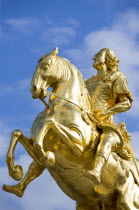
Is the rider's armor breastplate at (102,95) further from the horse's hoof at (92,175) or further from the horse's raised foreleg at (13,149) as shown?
the horse's hoof at (92,175)

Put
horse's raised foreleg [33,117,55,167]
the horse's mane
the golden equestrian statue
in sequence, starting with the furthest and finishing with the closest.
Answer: the horse's mane → the golden equestrian statue → horse's raised foreleg [33,117,55,167]

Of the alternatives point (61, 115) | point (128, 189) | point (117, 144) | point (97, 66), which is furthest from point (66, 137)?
point (97, 66)

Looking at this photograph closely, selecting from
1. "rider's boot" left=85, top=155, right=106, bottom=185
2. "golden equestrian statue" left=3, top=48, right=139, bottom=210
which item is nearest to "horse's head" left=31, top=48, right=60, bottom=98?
"golden equestrian statue" left=3, top=48, right=139, bottom=210

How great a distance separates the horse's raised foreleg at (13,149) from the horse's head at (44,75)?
20.4 inches

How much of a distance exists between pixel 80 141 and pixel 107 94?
112 centimetres

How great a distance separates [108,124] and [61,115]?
2.93 ft

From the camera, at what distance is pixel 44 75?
5.59 meters

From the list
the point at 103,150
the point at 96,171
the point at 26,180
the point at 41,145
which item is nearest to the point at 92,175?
the point at 96,171

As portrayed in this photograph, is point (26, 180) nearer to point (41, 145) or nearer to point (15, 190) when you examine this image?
point (15, 190)

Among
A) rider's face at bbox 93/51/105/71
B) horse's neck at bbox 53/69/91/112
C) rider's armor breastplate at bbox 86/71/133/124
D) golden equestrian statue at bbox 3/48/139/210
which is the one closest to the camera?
golden equestrian statue at bbox 3/48/139/210

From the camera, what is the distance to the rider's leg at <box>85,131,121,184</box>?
517cm

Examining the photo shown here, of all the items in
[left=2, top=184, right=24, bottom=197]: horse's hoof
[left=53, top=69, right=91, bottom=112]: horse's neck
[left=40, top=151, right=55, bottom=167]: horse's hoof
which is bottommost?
[left=2, top=184, right=24, bottom=197]: horse's hoof

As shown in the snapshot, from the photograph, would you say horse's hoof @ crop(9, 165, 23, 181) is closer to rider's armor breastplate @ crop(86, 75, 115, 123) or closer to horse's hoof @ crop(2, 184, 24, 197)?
horse's hoof @ crop(2, 184, 24, 197)

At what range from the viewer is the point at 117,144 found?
5.80m
